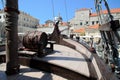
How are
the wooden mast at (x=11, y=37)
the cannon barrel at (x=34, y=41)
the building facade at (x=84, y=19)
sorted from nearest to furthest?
the wooden mast at (x=11, y=37) < the cannon barrel at (x=34, y=41) < the building facade at (x=84, y=19)

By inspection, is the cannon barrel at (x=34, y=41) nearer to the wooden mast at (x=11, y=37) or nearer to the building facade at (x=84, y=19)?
the wooden mast at (x=11, y=37)

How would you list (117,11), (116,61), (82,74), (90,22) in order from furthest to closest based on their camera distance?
(90,22) → (117,11) → (116,61) → (82,74)

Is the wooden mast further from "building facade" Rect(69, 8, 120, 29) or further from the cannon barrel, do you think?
"building facade" Rect(69, 8, 120, 29)

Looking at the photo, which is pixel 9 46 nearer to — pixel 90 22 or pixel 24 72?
pixel 24 72

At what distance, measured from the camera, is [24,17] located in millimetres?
51156

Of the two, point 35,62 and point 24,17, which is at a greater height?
point 24,17

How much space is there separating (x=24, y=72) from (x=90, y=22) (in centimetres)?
5149

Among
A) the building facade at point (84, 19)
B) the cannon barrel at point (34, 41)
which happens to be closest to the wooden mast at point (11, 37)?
the cannon barrel at point (34, 41)

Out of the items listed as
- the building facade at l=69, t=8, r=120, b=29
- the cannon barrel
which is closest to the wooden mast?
the cannon barrel

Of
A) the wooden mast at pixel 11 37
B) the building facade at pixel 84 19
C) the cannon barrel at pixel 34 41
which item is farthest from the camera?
the building facade at pixel 84 19

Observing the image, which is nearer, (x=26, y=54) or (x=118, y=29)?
(x=118, y=29)

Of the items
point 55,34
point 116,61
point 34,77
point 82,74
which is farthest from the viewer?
point 55,34

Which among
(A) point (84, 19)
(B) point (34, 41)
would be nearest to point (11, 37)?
(B) point (34, 41)

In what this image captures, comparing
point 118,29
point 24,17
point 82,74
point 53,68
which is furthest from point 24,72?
point 24,17
